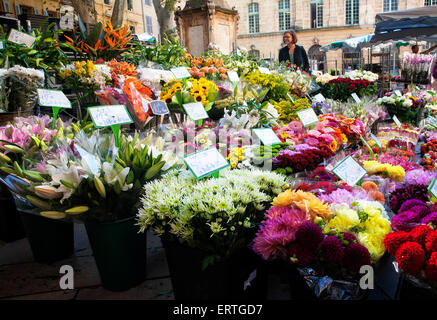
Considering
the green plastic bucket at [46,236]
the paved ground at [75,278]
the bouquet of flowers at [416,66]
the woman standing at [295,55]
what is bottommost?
the paved ground at [75,278]

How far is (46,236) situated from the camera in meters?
2.26

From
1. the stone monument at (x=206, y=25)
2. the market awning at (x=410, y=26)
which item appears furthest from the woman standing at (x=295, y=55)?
the market awning at (x=410, y=26)

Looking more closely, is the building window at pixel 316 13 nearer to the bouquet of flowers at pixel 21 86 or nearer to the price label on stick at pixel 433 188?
the bouquet of flowers at pixel 21 86

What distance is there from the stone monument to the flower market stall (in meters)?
5.18

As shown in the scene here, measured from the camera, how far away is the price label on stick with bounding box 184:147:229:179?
166 cm

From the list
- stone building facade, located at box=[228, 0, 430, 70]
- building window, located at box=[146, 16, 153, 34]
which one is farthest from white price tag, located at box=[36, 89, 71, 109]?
building window, located at box=[146, 16, 153, 34]

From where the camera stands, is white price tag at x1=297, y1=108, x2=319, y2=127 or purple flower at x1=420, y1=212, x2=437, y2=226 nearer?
purple flower at x1=420, y1=212, x2=437, y2=226

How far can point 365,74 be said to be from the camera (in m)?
6.28

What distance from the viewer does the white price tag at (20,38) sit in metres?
2.90

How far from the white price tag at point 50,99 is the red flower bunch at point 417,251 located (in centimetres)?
228

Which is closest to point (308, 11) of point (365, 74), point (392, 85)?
point (392, 85)

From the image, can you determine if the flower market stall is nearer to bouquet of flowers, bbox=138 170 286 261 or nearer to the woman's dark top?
bouquet of flowers, bbox=138 170 286 261
